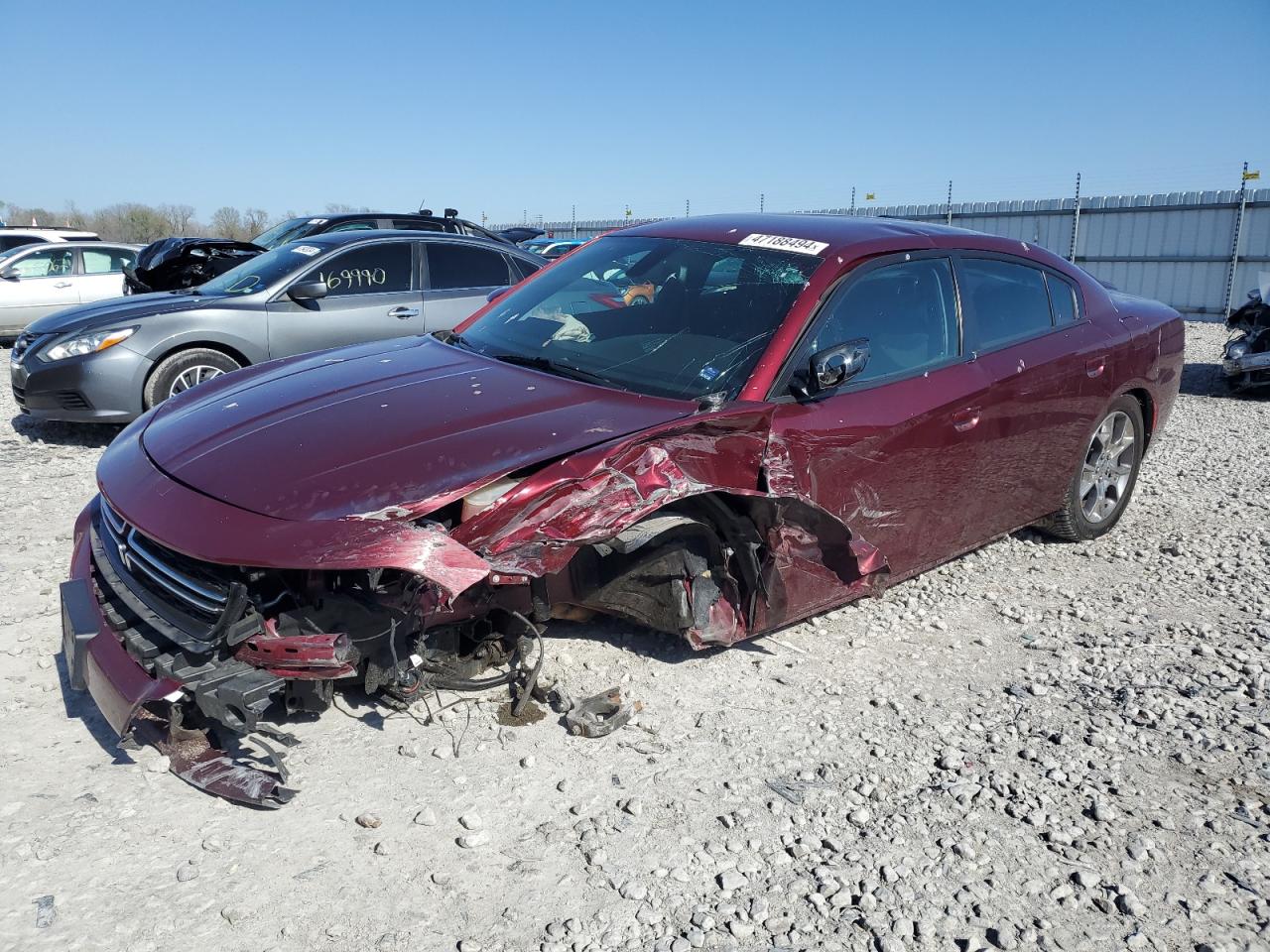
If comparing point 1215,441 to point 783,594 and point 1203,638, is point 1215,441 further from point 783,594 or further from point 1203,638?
point 783,594

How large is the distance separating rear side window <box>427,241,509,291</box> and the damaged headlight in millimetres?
5506

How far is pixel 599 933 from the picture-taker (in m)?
2.39

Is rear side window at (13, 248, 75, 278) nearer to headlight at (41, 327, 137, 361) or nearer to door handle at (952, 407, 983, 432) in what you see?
headlight at (41, 327, 137, 361)

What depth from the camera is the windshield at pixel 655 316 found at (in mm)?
3701

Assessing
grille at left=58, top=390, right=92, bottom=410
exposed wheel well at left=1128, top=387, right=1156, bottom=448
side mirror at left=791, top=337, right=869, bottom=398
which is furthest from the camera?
grille at left=58, top=390, right=92, bottom=410

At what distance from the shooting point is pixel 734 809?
2.91 metres

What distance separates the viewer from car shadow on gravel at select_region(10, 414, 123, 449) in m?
7.41

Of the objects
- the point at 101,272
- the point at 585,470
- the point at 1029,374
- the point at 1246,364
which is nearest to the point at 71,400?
the point at 585,470

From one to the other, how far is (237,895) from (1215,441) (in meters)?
8.37

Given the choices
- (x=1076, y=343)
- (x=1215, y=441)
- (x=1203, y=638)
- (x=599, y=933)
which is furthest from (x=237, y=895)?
(x=1215, y=441)

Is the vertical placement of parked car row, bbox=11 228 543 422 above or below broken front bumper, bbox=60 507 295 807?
above

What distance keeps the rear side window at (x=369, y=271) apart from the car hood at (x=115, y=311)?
884 mm

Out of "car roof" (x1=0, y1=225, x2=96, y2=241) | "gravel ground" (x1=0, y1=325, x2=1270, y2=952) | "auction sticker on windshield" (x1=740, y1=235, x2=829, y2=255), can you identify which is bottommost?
"gravel ground" (x1=0, y1=325, x2=1270, y2=952)

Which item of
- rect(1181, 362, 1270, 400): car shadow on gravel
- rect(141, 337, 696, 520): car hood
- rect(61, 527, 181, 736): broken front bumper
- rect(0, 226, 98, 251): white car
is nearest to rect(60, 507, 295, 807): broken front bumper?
rect(61, 527, 181, 736): broken front bumper
